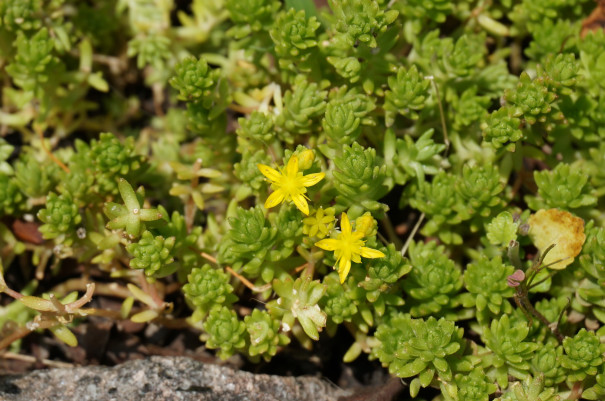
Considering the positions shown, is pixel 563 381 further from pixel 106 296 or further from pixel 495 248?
pixel 106 296

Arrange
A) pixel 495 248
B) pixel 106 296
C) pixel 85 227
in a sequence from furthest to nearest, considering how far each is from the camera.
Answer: pixel 106 296 → pixel 85 227 → pixel 495 248

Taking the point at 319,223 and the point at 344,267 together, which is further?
the point at 319,223

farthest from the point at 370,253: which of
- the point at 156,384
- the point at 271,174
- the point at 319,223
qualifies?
the point at 156,384

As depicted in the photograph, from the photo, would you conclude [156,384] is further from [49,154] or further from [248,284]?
[49,154]

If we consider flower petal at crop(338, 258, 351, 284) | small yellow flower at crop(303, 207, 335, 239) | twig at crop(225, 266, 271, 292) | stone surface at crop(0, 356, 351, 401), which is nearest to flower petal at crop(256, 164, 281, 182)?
small yellow flower at crop(303, 207, 335, 239)

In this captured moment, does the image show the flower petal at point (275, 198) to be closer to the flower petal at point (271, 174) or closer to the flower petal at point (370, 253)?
the flower petal at point (271, 174)

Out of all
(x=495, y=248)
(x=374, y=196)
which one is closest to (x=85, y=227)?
(x=374, y=196)

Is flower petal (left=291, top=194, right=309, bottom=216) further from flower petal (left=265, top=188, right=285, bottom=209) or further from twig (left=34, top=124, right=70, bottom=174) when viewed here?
twig (left=34, top=124, right=70, bottom=174)

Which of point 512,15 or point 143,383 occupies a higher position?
point 512,15
